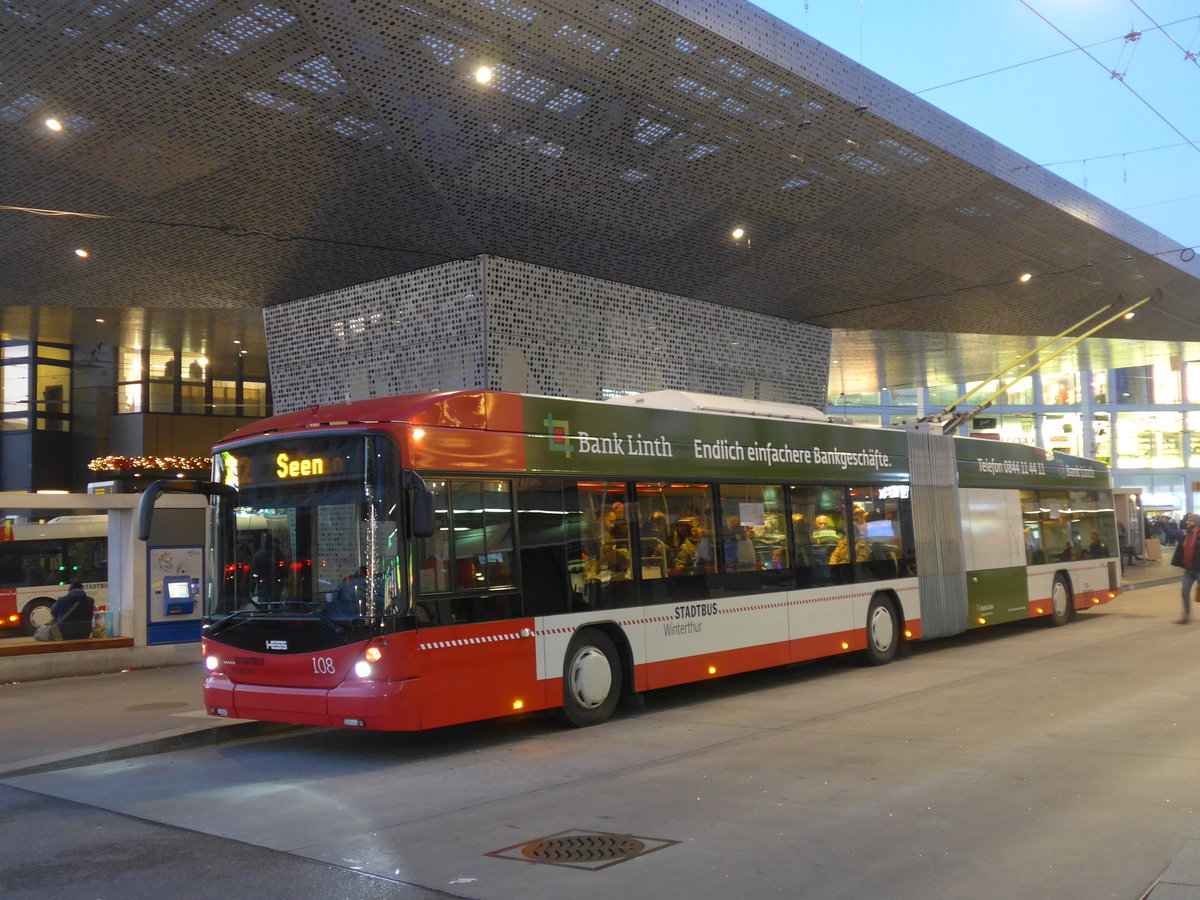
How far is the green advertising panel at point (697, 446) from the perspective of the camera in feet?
34.4

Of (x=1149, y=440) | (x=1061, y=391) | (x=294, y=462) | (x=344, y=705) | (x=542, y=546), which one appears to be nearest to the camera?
(x=344, y=705)

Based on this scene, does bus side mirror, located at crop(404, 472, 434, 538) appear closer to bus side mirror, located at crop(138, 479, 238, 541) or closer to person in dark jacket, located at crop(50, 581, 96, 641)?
bus side mirror, located at crop(138, 479, 238, 541)

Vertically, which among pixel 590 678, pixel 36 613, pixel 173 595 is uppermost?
pixel 173 595

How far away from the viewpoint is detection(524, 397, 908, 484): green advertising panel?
10.5 m

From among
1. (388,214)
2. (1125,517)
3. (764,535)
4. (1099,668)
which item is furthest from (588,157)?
(1125,517)

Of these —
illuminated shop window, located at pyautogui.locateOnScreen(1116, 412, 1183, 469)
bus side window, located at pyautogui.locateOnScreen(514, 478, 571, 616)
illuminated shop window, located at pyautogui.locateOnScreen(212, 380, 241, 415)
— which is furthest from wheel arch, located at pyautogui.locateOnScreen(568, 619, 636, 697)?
illuminated shop window, located at pyautogui.locateOnScreen(1116, 412, 1183, 469)

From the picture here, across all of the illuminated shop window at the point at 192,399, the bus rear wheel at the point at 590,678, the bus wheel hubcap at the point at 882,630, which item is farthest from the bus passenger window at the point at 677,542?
the illuminated shop window at the point at 192,399

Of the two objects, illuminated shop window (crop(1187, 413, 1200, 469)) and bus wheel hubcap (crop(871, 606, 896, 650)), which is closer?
bus wheel hubcap (crop(871, 606, 896, 650))

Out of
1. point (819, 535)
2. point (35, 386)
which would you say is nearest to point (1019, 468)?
point (819, 535)

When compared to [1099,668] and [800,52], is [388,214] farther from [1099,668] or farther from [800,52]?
[1099,668]

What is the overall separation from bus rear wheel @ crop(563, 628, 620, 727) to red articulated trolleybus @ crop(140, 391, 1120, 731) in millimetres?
24

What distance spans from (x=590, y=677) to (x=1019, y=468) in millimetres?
10868

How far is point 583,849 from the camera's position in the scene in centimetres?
604

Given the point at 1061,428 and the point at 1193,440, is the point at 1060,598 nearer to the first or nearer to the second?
the point at 1061,428
